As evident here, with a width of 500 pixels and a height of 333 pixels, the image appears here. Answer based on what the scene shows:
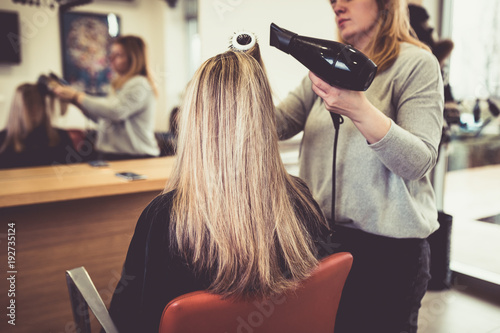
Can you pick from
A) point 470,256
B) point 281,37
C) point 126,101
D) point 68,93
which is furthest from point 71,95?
point 470,256

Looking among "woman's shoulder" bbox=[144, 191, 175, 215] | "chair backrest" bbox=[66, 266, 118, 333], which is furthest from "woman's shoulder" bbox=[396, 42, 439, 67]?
"chair backrest" bbox=[66, 266, 118, 333]

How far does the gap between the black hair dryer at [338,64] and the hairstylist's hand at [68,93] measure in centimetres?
118

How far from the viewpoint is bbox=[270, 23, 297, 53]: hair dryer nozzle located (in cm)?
89

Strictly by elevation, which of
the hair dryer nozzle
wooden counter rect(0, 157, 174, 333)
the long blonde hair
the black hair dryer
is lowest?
wooden counter rect(0, 157, 174, 333)

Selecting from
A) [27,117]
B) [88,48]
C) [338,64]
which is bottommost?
[27,117]

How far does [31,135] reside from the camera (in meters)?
1.77

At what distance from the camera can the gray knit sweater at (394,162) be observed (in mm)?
958

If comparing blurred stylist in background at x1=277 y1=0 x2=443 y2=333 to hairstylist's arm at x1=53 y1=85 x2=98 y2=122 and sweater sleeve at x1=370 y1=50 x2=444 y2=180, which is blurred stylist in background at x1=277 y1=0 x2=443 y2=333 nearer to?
sweater sleeve at x1=370 y1=50 x2=444 y2=180

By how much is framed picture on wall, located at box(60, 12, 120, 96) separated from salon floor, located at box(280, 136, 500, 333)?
1.01m

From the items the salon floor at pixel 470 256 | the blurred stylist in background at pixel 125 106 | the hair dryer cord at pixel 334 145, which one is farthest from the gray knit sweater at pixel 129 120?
the hair dryer cord at pixel 334 145

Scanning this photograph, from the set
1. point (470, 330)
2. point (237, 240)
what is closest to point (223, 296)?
point (237, 240)

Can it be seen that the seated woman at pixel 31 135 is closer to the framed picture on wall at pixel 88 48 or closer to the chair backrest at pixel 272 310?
the framed picture on wall at pixel 88 48

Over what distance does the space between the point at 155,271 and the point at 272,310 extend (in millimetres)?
250

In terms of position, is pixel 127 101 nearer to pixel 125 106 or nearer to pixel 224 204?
pixel 125 106
